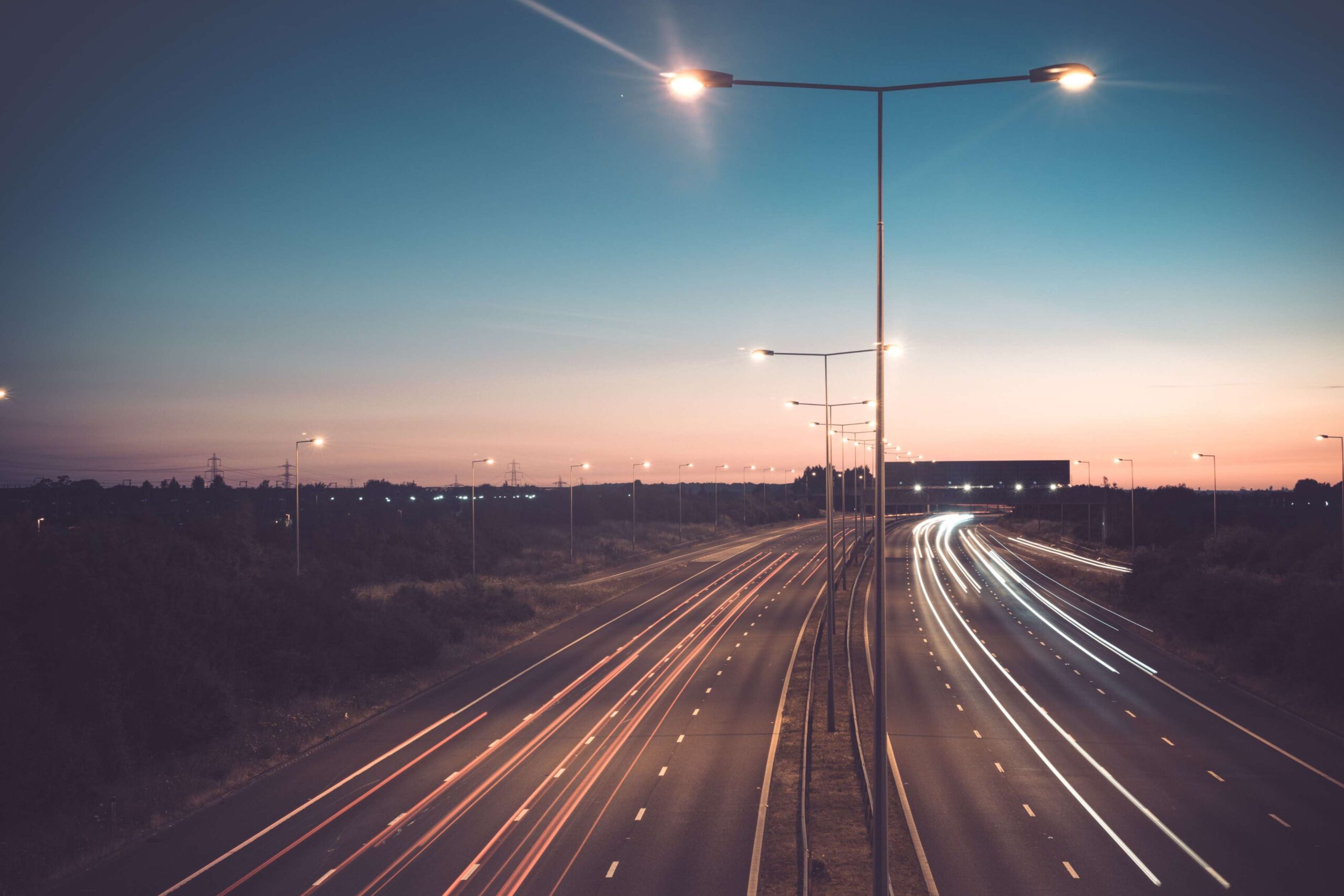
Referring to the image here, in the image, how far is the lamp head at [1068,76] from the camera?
35.6ft

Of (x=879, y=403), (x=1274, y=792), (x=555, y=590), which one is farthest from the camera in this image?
(x=555, y=590)

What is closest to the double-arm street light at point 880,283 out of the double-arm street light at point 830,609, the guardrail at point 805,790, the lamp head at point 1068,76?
the lamp head at point 1068,76

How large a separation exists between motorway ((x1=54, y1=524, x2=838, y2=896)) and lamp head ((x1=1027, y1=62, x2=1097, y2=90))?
1553cm

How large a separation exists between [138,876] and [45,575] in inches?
653

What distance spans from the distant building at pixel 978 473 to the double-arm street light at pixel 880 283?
7749cm

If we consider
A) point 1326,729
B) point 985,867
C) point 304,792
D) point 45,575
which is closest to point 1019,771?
point 985,867

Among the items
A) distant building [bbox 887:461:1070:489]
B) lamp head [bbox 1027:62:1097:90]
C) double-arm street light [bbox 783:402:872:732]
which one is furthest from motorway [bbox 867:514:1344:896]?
distant building [bbox 887:461:1070:489]

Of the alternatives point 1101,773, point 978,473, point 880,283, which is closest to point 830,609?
point 1101,773

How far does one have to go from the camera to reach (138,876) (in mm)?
19047

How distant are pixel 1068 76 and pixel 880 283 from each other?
192 inches

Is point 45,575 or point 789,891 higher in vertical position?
point 45,575

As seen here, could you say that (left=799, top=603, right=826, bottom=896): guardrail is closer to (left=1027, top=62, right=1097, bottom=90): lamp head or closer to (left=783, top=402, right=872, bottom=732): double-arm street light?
(left=783, top=402, right=872, bottom=732): double-arm street light

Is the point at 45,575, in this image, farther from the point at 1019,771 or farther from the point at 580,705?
the point at 1019,771

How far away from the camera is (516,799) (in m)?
23.5
